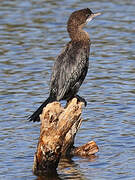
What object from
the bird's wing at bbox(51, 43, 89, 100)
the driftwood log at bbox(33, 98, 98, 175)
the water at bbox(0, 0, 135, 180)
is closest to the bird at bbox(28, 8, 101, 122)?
the bird's wing at bbox(51, 43, 89, 100)

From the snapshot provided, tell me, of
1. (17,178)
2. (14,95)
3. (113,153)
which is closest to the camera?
(17,178)

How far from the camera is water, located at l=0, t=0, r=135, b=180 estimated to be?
414 inches

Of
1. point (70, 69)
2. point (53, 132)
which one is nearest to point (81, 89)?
point (70, 69)

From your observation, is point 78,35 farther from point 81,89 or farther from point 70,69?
point 81,89

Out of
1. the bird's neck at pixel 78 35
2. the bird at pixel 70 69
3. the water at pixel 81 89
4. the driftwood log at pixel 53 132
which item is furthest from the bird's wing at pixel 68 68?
the water at pixel 81 89

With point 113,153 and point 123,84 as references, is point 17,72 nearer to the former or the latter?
point 123,84

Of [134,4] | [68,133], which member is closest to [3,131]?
[68,133]

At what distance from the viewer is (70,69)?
1054 centimetres

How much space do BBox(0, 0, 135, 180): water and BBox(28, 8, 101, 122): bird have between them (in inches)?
40.6

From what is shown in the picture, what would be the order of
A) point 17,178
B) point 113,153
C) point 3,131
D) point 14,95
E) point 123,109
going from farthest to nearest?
1. point 14,95
2. point 123,109
3. point 3,131
4. point 113,153
5. point 17,178

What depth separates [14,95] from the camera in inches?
543

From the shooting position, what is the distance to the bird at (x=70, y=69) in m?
10.4

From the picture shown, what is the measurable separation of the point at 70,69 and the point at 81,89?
12.0 ft

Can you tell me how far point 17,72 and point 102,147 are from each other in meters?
4.62
